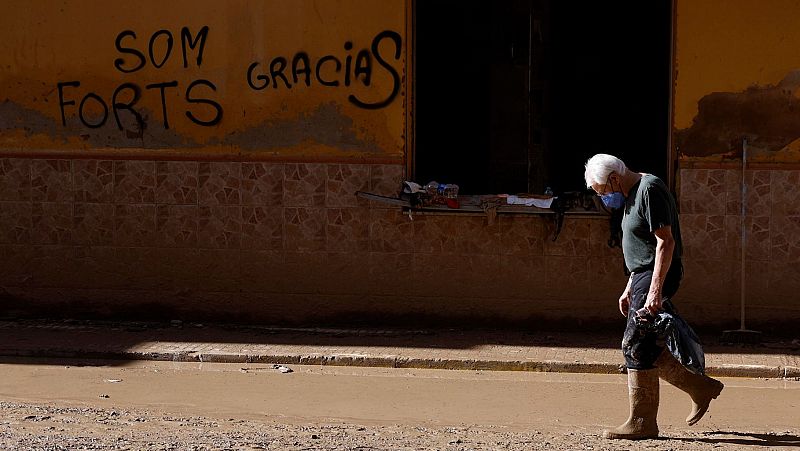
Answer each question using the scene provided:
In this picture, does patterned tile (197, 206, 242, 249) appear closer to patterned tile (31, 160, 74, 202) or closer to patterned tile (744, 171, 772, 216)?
patterned tile (31, 160, 74, 202)

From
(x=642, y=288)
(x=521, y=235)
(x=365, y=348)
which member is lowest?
(x=365, y=348)

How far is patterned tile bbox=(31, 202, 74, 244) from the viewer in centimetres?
1071

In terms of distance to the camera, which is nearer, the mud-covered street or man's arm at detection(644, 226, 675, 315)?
man's arm at detection(644, 226, 675, 315)

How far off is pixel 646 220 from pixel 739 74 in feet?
11.1

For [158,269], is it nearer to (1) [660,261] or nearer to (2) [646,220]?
(2) [646,220]

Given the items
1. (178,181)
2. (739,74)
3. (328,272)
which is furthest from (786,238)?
(178,181)

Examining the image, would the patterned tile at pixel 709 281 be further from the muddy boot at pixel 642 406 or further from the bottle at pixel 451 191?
the muddy boot at pixel 642 406

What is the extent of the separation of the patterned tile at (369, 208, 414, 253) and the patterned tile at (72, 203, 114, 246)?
2225 millimetres

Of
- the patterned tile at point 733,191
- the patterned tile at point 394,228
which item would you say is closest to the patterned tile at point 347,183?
the patterned tile at point 394,228

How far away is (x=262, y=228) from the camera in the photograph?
1048 cm

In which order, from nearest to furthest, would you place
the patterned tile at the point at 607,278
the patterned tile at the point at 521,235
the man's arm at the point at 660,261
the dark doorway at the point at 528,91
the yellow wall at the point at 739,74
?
the man's arm at the point at 660,261 → the yellow wall at the point at 739,74 → the patterned tile at the point at 607,278 → the patterned tile at the point at 521,235 → the dark doorway at the point at 528,91

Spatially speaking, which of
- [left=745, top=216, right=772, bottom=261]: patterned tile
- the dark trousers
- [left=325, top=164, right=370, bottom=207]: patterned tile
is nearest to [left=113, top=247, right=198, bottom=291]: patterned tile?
[left=325, top=164, right=370, bottom=207]: patterned tile

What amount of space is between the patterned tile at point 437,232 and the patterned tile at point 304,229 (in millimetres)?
785

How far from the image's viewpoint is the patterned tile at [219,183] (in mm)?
10469
